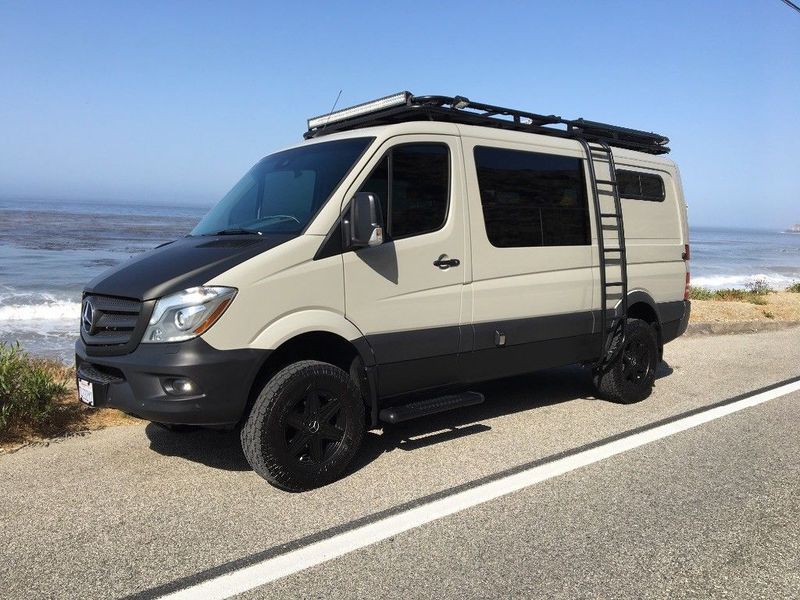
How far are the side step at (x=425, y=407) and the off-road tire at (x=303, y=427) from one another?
212 millimetres

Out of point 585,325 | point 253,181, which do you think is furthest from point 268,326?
point 585,325

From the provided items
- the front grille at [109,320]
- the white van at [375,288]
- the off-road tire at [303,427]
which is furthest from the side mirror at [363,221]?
the front grille at [109,320]

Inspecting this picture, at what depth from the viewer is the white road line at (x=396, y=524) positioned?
3135mm

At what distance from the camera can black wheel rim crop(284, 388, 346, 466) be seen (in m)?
4.32

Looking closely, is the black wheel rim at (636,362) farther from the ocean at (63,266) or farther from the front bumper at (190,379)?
the ocean at (63,266)

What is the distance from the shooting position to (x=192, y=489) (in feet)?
14.1

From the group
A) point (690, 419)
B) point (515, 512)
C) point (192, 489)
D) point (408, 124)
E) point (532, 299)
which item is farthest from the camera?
point (690, 419)

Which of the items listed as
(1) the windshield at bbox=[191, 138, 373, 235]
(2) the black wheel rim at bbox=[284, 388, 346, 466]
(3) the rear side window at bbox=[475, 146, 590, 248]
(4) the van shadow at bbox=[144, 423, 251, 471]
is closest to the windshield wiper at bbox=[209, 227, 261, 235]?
(1) the windshield at bbox=[191, 138, 373, 235]

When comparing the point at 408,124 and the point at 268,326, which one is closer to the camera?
the point at 268,326

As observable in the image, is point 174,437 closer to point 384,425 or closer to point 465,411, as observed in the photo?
point 384,425

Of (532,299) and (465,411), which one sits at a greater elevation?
(532,299)

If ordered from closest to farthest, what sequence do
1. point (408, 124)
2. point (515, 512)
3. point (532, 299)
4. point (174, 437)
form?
1. point (515, 512)
2. point (408, 124)
3. point (174, 437)
4. point (532, 299)

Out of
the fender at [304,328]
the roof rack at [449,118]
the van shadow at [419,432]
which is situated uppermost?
the roof rack at [449,118]

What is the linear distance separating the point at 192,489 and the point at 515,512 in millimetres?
2014
